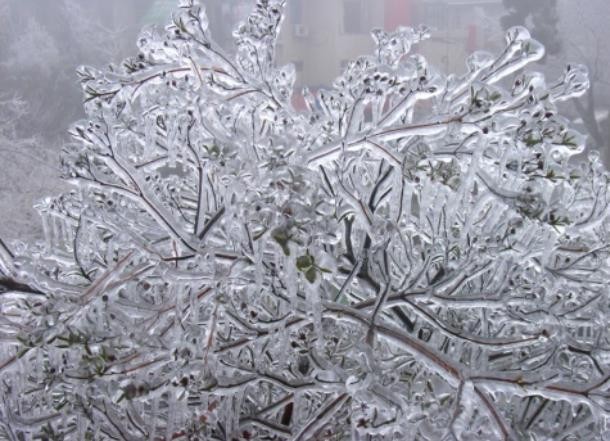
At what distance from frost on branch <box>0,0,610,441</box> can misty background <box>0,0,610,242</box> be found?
4416 mm

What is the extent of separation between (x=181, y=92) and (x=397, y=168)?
1.11 feet

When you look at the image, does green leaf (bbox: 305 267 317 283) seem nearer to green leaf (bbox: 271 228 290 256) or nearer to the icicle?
green leaf (bbox: 271 228 290 256)

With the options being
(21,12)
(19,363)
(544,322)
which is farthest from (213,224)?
(21,12)

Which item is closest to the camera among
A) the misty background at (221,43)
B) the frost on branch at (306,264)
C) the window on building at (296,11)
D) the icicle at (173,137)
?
the frost on branch at (306,264)

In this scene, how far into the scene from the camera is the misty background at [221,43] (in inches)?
223

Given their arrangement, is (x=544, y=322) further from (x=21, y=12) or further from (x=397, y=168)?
(x=21, y=12)

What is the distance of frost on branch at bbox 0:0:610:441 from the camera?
80cm

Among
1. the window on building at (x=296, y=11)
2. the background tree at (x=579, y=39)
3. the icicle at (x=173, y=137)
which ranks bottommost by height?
the icicle at (x=173, y=137)

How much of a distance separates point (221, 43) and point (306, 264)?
6322 millimetres

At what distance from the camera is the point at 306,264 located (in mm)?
663

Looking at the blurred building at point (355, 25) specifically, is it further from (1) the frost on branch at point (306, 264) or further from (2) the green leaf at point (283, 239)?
(2) the green leaf at point (283, 239)

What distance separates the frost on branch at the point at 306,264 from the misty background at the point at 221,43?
14.5ft

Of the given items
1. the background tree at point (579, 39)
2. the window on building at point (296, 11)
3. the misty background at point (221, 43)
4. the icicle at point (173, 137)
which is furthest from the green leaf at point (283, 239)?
the window on building at point (296, 11)

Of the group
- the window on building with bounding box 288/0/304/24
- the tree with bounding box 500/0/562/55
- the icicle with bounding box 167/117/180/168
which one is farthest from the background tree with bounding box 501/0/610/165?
the icicle with bounding box 167/117/180/168
